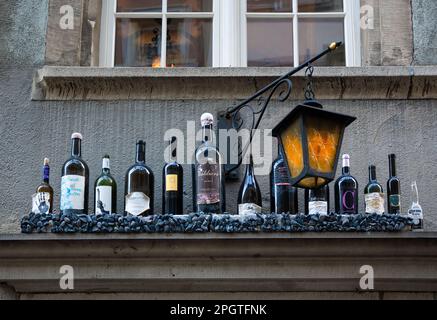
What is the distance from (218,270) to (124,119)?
152 centimetres

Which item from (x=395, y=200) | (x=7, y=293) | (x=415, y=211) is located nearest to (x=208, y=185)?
(x=395, y=200)

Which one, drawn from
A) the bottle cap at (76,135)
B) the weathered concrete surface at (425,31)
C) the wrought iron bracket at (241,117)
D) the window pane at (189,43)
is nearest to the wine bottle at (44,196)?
the bottle cap at (76,135)

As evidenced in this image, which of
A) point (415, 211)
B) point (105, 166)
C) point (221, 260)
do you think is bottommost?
point (221, 260)

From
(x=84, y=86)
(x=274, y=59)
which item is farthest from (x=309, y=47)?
(x=84, y=86)

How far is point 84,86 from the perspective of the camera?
729 cm

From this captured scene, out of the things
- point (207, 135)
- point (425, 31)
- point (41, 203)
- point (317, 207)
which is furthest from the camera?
point (425, 31)

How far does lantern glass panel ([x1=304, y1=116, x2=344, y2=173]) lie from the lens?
239 inches

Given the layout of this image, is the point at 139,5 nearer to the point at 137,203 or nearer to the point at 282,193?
the point at 137,203

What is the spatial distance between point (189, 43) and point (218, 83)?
0.68m

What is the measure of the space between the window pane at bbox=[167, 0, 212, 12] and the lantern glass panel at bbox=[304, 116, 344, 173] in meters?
2.11

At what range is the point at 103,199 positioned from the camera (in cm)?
680

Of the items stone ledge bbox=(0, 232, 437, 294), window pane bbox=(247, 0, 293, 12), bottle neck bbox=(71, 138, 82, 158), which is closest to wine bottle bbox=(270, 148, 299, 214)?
stone ledge bbox=(0, 232, 437, 294)

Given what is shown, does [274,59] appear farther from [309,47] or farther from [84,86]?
[84,86]

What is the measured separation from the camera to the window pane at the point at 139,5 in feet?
25.8
